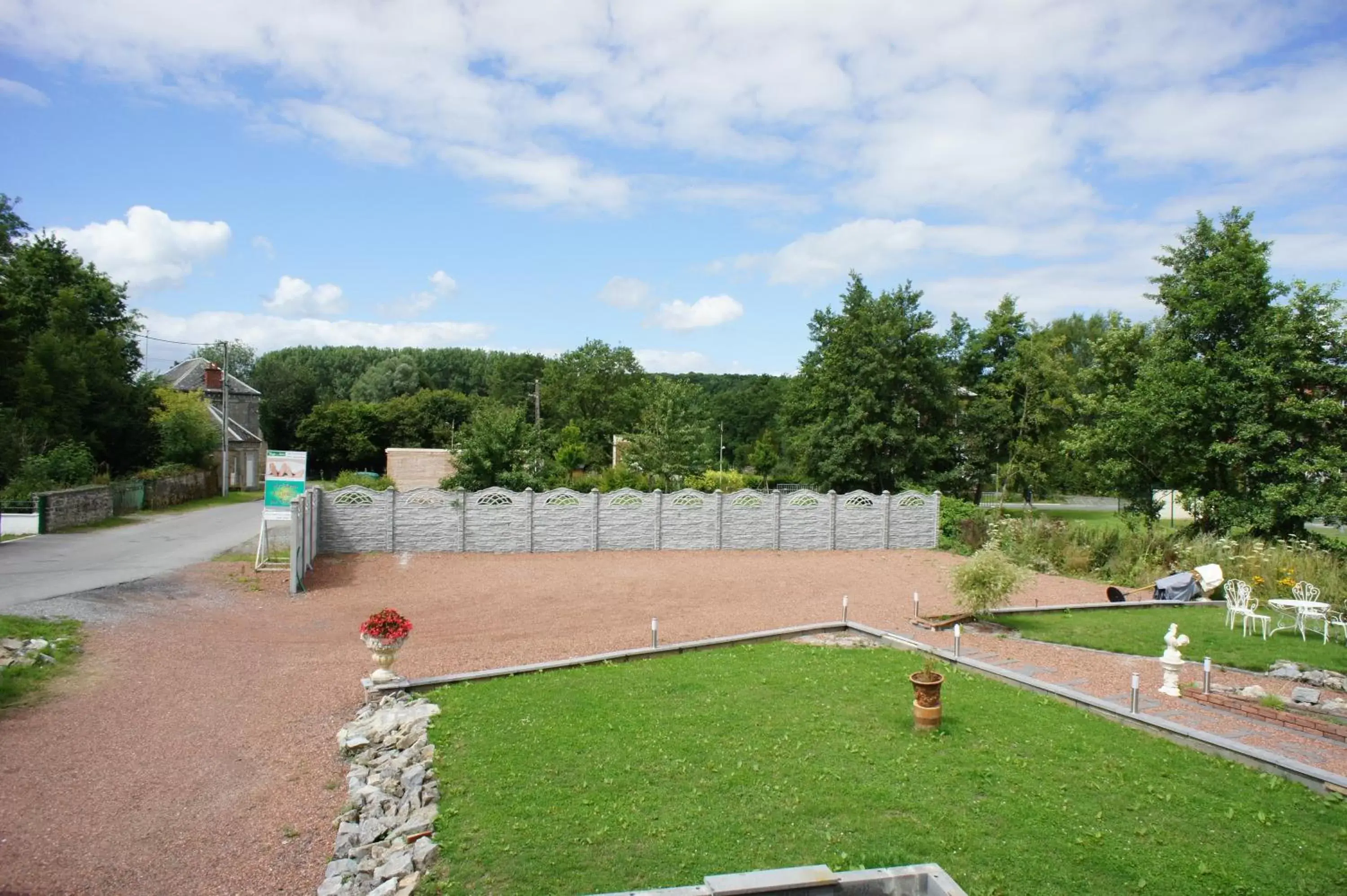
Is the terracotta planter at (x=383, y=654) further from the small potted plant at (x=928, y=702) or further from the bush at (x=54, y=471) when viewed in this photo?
the bush at (x=54, y=471)

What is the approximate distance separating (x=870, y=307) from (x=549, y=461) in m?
14.7

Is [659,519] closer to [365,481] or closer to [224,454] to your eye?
[365,481]

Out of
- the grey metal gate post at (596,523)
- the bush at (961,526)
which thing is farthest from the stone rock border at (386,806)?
the bush at (961,526)

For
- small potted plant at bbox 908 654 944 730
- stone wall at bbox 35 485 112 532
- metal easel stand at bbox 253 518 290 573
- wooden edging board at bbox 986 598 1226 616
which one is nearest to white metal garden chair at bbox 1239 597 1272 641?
wooden edging board at bbox 986 598 1226 616

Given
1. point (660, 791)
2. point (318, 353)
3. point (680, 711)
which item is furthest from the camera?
point (318, 353)

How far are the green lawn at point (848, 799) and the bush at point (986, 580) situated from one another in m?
3.83

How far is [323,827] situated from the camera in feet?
21.7

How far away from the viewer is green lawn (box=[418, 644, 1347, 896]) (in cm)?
538

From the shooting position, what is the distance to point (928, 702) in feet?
25.6

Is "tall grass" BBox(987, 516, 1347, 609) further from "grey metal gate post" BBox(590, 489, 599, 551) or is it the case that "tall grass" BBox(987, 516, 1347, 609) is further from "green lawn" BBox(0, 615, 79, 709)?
"green lawn" BBox(0, 615, 79, 709)

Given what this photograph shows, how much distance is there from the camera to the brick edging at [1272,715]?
8273mm

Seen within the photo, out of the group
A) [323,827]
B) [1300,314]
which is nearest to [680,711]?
[323,827]

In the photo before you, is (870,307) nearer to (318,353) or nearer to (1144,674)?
(1144,674)

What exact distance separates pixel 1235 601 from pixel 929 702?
10.2 meters
